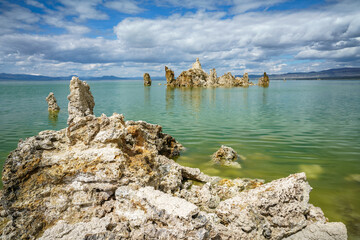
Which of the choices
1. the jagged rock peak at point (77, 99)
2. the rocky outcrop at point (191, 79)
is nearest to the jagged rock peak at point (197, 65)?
the rocky outcrop at point (191, 79)

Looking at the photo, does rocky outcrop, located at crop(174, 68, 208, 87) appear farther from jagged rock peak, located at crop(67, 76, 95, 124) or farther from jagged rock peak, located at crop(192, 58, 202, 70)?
jagged rock peak, located at crop(67, 76, 95, 124)

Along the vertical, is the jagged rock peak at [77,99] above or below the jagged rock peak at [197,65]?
below

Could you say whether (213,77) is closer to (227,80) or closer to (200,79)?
(227,80)

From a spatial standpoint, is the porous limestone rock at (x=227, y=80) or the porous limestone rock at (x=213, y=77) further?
the porous limestone rock at (x=213, y=77)

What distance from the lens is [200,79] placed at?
6063 inches

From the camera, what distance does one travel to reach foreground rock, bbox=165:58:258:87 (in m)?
149

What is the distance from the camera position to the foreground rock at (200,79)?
488 ft

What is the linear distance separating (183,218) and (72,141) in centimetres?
459

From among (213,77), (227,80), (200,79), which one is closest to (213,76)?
(213,77)

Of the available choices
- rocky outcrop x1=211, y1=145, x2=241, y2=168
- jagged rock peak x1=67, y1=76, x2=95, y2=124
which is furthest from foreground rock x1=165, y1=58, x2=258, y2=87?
rocky outcrop x1=211, y1=145, x2=241, y2=168

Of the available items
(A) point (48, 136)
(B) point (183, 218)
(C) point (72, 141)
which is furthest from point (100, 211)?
(A) point (48, 136)

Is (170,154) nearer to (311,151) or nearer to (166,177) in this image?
(166,177)

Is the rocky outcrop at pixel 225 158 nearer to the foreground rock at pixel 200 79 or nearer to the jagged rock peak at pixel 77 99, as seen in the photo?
the jagged rock peak at pixel 77 99

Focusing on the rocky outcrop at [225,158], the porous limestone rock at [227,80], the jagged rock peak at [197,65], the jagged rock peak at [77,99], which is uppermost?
the jagged rock peak at [197,65]
